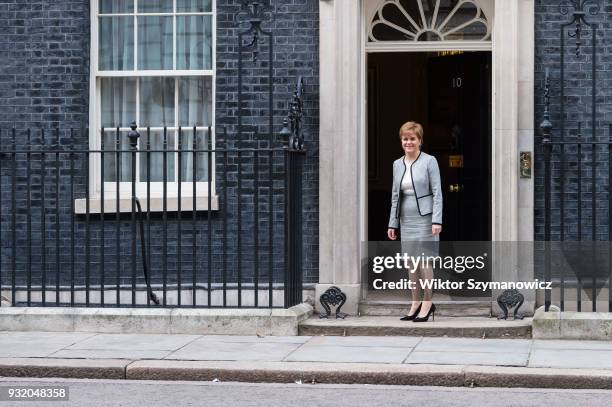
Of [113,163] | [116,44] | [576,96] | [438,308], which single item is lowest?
[438,308]

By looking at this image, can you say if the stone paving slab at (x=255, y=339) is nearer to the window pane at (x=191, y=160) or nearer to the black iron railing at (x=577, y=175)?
the window pane at (x=191, y=160)

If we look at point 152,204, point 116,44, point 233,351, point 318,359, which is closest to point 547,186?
point 318,359

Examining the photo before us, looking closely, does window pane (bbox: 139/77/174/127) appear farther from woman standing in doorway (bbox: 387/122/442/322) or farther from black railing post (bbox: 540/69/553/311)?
black railing post (bbox: 540/69/553/311)

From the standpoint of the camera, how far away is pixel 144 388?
8.69m

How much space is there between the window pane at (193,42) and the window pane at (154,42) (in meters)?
0.10

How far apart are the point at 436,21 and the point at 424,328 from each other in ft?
10.2

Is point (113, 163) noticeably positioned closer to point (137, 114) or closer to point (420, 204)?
point (137, 114)

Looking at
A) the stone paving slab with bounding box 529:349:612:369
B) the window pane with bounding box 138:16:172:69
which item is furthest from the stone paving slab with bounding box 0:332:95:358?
the stone paving slab with bounding box 529:349:612:369

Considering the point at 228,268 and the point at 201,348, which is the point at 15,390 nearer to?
the point at 201,348

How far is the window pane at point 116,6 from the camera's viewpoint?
40.9 feet

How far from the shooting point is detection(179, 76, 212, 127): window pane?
487 inches

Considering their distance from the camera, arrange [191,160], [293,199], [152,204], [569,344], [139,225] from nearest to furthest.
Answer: [569,344], [293,199], [139,225], [152,204], [191,160]

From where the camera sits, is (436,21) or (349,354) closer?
(349,354)

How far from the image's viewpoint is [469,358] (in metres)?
9.41
